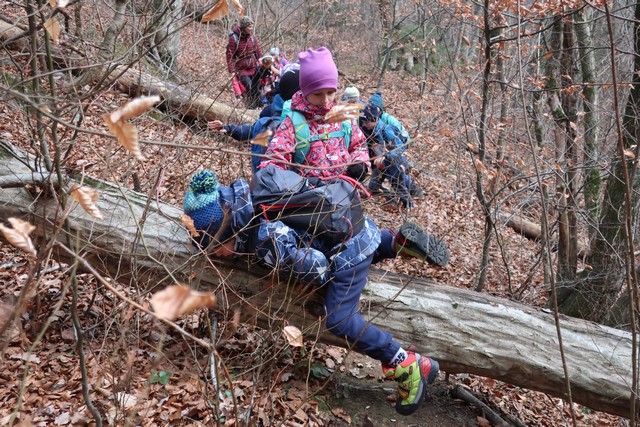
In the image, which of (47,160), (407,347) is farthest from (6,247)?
(407,347)

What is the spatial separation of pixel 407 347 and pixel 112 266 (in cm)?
210

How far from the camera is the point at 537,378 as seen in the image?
10.9ft

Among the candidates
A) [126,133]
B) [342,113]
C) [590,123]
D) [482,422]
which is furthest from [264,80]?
[126,133]

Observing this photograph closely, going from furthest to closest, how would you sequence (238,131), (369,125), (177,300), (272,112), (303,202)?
(369,125) → (238,131) → (272,112) → (303,202) → (177,300)

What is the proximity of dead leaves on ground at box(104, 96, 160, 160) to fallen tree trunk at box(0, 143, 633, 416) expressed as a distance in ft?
6.81

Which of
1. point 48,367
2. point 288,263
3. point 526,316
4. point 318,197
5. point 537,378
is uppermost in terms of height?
point 318,197

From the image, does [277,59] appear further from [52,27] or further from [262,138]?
[262,138]

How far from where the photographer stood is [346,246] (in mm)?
3033

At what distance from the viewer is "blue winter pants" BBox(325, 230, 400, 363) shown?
302cm

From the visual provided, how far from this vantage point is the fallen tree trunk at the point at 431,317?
322 cm

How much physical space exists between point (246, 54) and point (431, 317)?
579 cm

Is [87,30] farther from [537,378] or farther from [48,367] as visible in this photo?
[537,378]

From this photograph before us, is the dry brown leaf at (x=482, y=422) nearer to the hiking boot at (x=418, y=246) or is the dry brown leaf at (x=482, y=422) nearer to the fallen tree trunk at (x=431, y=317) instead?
the fallen tree trunk at (x=431, y=317)

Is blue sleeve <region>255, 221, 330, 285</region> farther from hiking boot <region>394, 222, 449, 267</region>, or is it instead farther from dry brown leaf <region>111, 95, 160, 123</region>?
dry brown leaf <region>111, 95, 160, 123</region>
